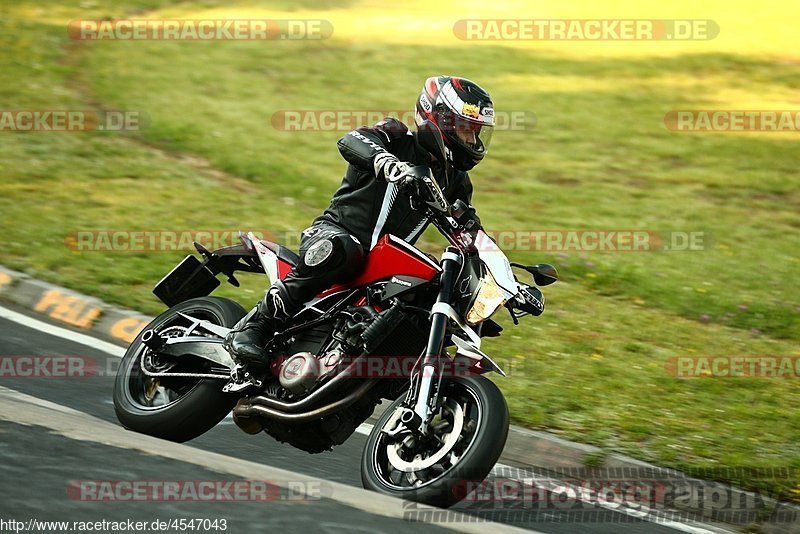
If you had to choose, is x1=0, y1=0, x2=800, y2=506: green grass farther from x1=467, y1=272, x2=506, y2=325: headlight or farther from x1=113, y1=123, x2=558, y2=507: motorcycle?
x1=467, y1=272, x2=506, y2=325: headlight

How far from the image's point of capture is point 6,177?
40.3 feet

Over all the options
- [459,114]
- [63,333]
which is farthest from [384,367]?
[63,333]

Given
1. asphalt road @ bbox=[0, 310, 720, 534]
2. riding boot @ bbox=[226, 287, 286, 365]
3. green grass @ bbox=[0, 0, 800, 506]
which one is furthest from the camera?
green grass @ bbox=[0, 0, 800, 506]

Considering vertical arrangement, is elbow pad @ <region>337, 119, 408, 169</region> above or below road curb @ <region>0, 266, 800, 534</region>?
above

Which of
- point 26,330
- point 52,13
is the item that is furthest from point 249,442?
point 52,13

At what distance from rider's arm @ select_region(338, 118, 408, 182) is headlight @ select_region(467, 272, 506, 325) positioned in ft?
2.14

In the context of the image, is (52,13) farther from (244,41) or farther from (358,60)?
(358,60)

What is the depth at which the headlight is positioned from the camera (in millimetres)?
5199

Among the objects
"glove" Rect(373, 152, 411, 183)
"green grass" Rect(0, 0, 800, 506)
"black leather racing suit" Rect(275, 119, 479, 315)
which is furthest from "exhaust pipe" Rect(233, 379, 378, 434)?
"green grass" Rect(0, 0, 800, 506)

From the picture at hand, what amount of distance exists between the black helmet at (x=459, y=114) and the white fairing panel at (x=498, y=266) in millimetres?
550

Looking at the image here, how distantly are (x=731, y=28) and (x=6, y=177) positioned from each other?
537 inches

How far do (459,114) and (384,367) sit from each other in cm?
131

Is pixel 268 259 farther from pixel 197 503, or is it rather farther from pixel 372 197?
pixel 197 503

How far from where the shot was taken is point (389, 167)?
17.6 feet
